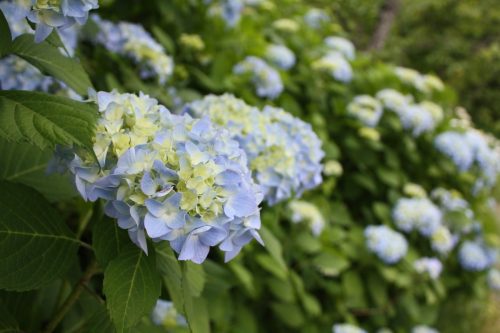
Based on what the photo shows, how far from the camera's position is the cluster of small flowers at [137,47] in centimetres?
217

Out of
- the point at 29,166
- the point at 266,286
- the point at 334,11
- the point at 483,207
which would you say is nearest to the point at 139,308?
the point at 29,166

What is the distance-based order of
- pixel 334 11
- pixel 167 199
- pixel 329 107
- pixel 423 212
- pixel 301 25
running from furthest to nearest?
pixel 334 11 < pixel 301 25 < pixel 329 107 < pixel 423 212 < pixel 167 199

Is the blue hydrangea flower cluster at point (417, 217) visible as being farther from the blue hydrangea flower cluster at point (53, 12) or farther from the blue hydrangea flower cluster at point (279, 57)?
the blue hydrangea flower cluster at point (53, 12)

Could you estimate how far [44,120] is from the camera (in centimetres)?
83

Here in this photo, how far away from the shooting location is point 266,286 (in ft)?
8.93

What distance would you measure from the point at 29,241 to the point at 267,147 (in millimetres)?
662

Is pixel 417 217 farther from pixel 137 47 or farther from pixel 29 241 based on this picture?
pixel 29 241

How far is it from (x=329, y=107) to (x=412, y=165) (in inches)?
26.8

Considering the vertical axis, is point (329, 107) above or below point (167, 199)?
below

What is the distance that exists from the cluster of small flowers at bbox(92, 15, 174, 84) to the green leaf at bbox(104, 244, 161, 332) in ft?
4.55

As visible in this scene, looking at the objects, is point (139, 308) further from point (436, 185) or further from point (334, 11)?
point (334, 11)

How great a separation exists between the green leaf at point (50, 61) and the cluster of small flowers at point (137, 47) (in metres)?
1.12

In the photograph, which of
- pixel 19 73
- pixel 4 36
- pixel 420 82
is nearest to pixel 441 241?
pixel 420 82

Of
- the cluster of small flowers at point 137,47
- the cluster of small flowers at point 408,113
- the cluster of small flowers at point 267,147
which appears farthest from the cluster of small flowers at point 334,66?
the cluster of small flowers at point 267,147
